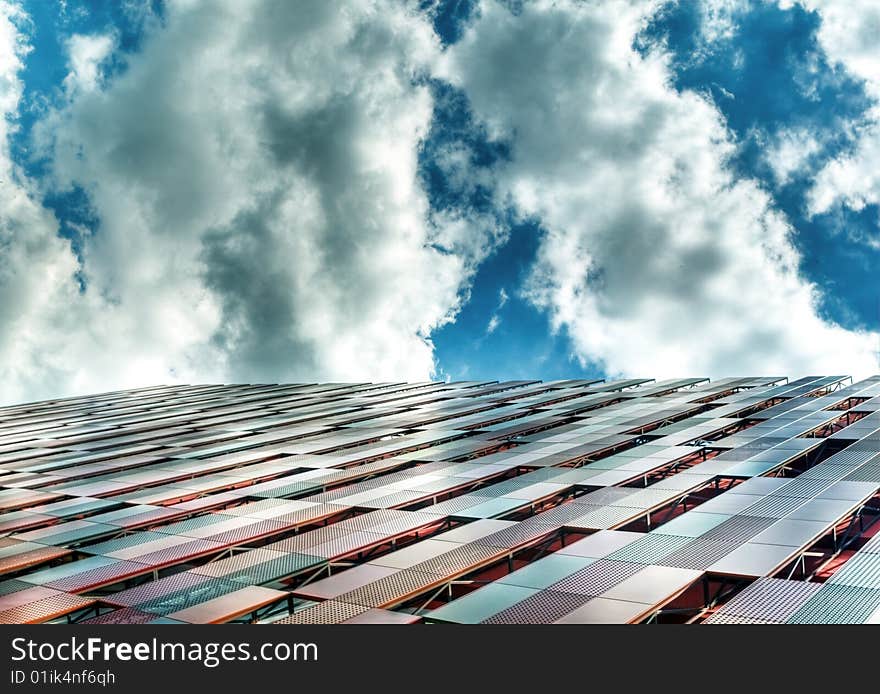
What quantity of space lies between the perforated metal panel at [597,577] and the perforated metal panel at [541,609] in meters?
0.36

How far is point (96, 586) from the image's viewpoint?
21.0 meters

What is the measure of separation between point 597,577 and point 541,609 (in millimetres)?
2409

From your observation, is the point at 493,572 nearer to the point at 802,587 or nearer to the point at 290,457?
the point at 802,587

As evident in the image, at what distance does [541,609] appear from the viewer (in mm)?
17656

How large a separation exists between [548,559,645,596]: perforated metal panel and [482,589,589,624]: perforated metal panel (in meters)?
0.36

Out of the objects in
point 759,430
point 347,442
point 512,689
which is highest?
point 347,442

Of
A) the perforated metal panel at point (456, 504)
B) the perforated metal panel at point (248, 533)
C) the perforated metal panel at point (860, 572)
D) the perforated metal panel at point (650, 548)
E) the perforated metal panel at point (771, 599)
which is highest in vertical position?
the perforated metal panel at point (456, 504)

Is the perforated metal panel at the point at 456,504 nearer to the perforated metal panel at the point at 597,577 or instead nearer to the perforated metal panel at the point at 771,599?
the perforated metal panel at the point at 597,577

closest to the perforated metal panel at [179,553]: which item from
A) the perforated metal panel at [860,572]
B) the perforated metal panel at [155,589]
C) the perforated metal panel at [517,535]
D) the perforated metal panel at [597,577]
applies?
the perforated metal panel at [155,589]

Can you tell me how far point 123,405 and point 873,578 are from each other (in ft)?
230

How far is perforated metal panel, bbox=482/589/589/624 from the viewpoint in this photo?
17.0 meters

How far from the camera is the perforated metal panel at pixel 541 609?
1700cm

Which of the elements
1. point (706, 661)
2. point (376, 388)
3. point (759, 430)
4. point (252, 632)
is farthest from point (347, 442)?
point (376, 388)

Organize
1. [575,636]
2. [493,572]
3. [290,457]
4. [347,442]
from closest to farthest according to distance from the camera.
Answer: [575,636] < [493,572] < [290,457] < [347,442]
